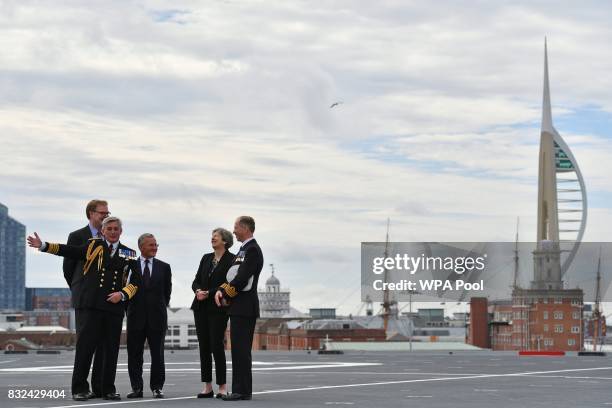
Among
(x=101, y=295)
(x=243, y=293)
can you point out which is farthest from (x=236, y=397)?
(x=101, y=295)

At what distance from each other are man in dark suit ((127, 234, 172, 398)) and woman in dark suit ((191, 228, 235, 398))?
491mm

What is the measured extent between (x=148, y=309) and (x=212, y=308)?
89 cm

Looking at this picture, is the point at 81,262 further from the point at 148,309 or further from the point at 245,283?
the point at 245,283

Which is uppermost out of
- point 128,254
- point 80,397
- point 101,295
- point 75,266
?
point 128,254

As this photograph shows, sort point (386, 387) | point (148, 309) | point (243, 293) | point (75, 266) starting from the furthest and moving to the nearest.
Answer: point (386, 387)
point (148, 309)
point (243, 293)
point (75, 266)

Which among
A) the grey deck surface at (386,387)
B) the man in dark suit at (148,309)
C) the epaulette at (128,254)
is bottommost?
the grey deck surface at (386,387)

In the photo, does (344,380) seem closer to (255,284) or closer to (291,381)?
(291,381)

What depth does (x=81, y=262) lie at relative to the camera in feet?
55.1

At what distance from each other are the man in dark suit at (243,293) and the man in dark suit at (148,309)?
39.9 inches

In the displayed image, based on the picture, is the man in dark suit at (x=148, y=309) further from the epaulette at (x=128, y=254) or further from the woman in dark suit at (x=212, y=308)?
the woman in dark suit at (x=212, y=308)

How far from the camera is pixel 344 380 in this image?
21.7m

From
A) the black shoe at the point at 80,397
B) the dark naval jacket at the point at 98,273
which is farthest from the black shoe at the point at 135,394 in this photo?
the dark naval jacket at the point at 98,273

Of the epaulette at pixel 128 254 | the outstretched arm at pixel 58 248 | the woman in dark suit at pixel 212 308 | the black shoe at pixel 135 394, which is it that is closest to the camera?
the outstretched arm at pixel 58 248

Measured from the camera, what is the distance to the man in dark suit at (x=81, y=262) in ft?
55.1
